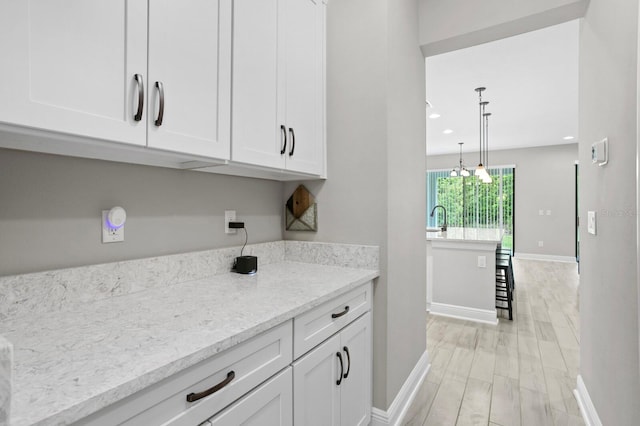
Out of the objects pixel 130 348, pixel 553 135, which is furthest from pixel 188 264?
pixel 553 135

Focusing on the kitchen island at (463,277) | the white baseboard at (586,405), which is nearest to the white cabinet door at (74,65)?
the white baseboard at (586,405)

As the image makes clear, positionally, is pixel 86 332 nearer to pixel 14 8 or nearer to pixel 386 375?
pixel 14 8

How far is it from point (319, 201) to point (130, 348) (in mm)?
1294

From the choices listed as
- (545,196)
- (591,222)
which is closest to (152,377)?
(591,222)

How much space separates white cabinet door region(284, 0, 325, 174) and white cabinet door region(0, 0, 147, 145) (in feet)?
2.44

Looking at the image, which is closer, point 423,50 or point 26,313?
point 26,313

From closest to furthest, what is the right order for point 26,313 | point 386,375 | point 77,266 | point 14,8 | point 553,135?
point 14,8 < point 26,313 < point 77,266 < point 386,375 < point 553,135

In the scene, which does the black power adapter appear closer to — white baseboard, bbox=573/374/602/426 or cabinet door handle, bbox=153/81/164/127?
cabinet door handle, bbox=153/81/164/127

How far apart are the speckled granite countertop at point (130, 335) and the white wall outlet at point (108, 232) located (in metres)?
0.21

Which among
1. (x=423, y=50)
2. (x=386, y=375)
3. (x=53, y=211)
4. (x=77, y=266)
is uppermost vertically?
(x=423, y=50)

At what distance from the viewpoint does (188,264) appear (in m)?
1.45

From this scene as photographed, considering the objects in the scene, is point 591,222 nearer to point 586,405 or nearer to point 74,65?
point 586,405

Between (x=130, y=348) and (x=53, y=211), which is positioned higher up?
(x=53, y=211)

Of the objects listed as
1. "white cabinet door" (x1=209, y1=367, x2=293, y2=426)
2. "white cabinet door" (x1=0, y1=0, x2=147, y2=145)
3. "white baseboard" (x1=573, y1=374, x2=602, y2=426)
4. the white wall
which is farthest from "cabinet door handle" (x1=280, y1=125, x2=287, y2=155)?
"white baseboard" (x1=573, y1=374, x2=602, y2=426)
